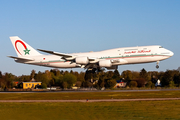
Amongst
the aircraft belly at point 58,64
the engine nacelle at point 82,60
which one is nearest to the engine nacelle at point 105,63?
the engine nacelle at point 82,60

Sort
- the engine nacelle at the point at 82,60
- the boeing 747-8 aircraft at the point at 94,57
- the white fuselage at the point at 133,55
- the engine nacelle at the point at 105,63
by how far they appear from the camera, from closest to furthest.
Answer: the white fuselage at the point at 133,55 < the boeing 747-8 aircraft at the point at 94,57 < the engine nacelle at the point at 105,63 < the engine nacelle at the point at 82,60

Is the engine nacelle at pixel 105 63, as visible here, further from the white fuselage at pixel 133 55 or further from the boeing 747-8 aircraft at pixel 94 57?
the white fuselage at pixel 133 55

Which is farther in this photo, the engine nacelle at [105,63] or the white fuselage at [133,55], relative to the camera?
the engine nacelle at [105,63]

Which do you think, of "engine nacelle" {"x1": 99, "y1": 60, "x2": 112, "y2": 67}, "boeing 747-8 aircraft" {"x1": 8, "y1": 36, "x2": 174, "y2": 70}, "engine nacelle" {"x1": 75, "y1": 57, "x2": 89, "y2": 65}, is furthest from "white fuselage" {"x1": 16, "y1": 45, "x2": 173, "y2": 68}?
"engine nacelle" {"x1": 75, "y1": 57, "x2": 89, "y2": 65}

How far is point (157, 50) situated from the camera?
5347 centimetres

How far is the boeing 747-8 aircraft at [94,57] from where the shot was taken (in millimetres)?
53469

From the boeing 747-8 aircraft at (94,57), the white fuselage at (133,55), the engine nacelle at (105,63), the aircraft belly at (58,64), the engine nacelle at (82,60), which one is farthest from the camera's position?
the aircraft belly at (58,64)

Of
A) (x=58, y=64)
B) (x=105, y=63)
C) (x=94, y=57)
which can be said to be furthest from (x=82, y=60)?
(x=58, y=64)

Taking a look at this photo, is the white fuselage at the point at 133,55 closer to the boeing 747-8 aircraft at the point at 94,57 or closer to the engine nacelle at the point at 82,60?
the boeing 747-8 aircraft at the point at 94,57

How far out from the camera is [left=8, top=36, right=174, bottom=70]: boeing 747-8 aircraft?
53.5 meters

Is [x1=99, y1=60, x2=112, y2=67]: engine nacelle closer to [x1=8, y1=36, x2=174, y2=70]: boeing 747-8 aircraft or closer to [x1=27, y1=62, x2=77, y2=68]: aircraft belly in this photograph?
[x1=8, y1=36, x2=174, y2=70]: boeing 747-8 aircraft

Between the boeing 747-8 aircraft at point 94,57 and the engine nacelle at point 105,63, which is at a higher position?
the boeing 747-8 aircraft at point 94,57

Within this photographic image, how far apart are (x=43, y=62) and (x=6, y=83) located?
37.9 m

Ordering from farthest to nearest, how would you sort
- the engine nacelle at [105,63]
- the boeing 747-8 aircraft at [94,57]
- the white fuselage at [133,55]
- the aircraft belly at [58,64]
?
the aircraft belly at [58,64] → the engine nacelle at [105,63] → the boeing 747-8 aircraft at [94,57] → the white fuselage at [133,55]
